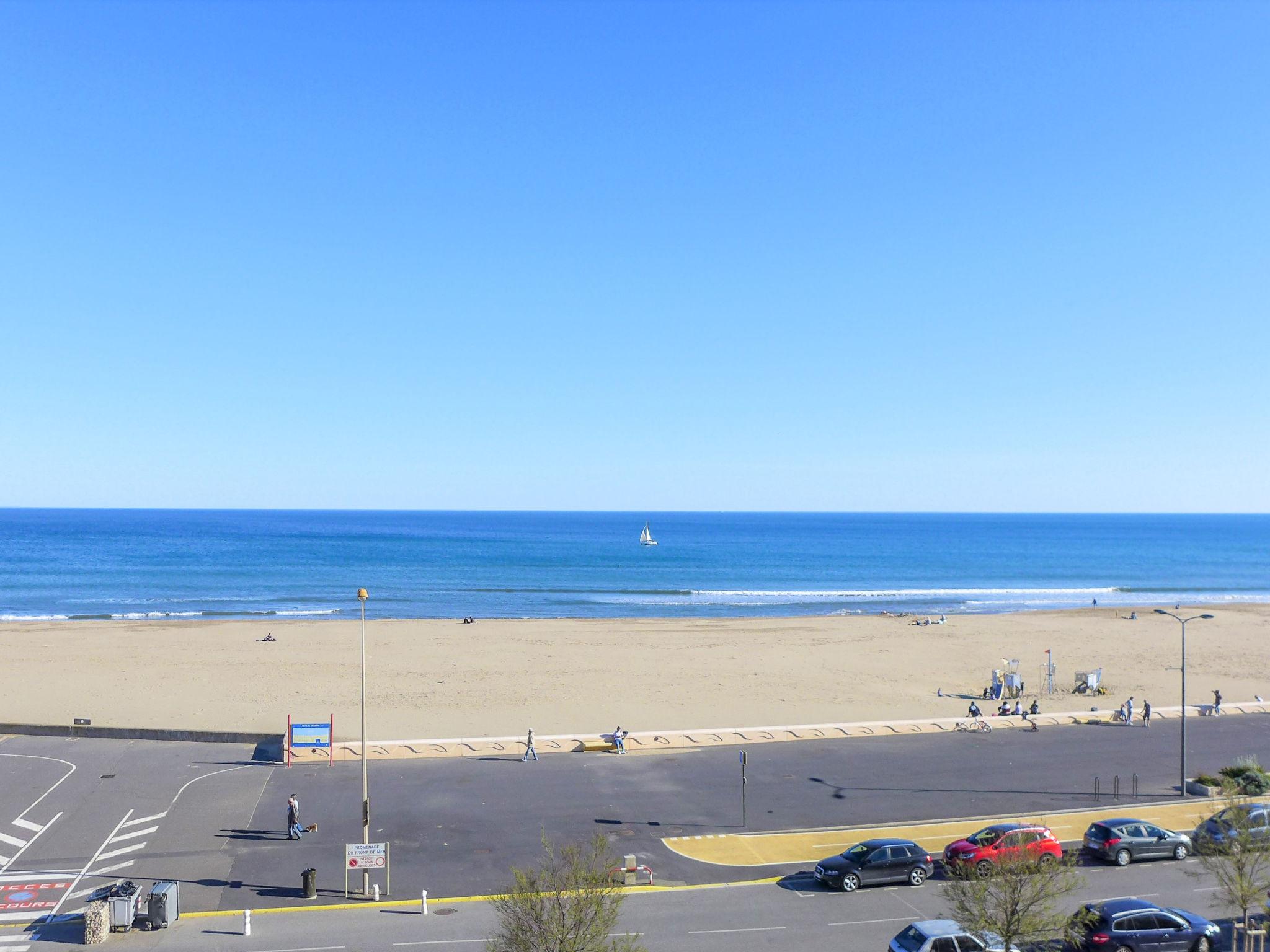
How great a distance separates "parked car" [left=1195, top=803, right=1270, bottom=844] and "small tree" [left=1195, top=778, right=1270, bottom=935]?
0.02 meters

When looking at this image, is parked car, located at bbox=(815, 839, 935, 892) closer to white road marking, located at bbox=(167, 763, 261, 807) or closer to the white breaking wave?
white road marking, located at bbox=(167, 763, 261, 807)

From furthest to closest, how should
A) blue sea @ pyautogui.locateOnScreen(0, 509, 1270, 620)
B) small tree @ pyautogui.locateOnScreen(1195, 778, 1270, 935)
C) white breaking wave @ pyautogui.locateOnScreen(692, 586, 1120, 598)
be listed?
white breaking wave @ pyautogui.locateOnScreen(692, 586, 1120, 598), blue sea @ pyautogui.locateOnScreen(0, 509, 1270, 620), small tree @ pyautogui.locateOnScreen(1195, 778, 1270, 935)

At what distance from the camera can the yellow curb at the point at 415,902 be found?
20.4 m

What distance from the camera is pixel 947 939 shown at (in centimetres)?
1727

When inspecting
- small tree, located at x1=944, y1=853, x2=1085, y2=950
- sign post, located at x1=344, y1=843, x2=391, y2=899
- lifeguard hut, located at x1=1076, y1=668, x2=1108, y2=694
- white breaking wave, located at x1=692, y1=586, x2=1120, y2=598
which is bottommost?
white breaking wave, located at x1=692, y1=586, x2=1120, y2=598

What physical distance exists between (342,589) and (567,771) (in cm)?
7659

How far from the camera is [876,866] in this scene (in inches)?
867

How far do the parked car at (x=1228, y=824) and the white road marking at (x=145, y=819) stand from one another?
27196mm

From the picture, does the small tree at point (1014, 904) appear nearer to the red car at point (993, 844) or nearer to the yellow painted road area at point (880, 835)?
the red car at point (993, 844)

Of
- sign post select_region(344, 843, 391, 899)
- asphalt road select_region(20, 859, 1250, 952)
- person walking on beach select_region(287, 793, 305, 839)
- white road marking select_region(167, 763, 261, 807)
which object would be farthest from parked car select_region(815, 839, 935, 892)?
white road marking select_region(167, 763, 261, 807)

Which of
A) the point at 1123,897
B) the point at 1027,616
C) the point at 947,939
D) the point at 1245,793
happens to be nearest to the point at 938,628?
the point at 1027,616

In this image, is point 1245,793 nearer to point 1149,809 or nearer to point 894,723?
point 1149,809

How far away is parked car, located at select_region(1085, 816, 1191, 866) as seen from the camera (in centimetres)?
2334

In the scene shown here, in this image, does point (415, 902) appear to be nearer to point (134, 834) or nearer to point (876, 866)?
point (134, 834)
